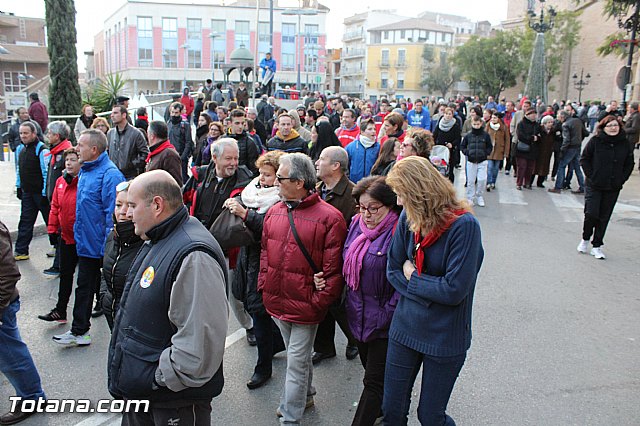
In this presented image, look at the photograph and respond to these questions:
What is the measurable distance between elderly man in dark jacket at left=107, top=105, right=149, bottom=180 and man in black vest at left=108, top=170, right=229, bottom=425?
554cm

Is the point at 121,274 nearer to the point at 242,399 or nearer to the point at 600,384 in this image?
the point at 242,399

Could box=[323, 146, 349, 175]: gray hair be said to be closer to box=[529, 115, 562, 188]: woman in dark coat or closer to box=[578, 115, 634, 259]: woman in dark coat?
box=[578, 115, 634, 259]: woman in dark coat

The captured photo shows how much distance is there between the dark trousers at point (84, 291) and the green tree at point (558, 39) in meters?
58.4

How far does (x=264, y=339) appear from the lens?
4.38m

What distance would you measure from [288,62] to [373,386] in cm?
7528

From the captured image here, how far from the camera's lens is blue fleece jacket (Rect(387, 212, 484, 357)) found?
2949mm

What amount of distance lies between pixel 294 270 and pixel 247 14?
243 feet

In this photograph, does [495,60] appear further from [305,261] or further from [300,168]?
[305,261]

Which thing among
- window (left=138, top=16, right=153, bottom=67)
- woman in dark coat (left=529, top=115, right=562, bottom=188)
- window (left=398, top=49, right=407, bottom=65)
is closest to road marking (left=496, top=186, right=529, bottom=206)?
woman in dark coat (left=529, top=115, right=562, bottom=188)

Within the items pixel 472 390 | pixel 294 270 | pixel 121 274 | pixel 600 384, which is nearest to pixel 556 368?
pixel 600 384

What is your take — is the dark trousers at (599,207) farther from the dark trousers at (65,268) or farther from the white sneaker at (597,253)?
the dark trousers at (65,268)

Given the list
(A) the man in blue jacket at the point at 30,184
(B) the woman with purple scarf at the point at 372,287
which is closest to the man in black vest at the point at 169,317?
(B) the woman with purple scarf at the point at 372,287

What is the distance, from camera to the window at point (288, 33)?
73.4 metres

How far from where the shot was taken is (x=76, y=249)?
511 centimetres
